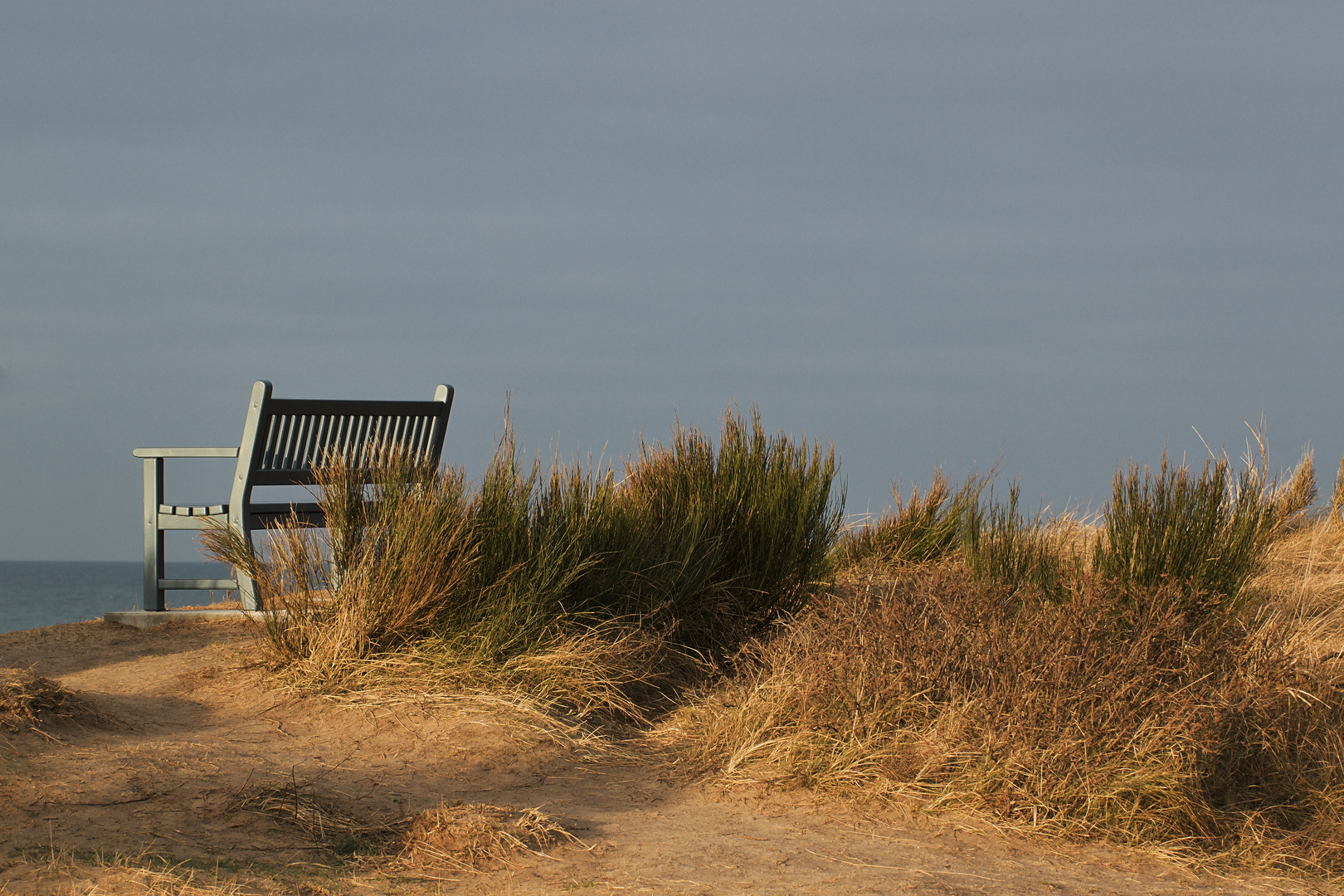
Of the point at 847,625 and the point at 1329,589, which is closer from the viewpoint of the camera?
the point at 847,625

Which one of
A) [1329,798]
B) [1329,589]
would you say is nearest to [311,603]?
[1329,798]

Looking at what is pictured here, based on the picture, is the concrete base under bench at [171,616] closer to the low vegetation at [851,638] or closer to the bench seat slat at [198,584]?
the bench seat slat at [198,584]

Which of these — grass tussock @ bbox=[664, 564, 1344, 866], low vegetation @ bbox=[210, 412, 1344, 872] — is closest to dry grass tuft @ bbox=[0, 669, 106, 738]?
low vegetation @ bbox=[210, 412, 1344, 872]

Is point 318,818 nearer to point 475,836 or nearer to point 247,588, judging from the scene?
point 475,836

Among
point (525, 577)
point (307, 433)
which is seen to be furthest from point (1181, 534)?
point (307, 433)

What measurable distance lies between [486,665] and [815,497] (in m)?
2.39

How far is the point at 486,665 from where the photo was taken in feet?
15.2

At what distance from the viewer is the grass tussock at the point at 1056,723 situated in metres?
3.57

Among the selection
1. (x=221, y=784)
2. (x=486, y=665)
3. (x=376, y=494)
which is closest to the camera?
(x=221, y=784)

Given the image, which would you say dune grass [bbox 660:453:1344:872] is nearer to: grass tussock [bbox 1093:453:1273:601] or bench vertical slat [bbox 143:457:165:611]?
grass tussock [bbox 1093:453:1273:601]

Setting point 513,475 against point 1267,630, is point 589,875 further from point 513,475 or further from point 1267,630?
point 1267,630

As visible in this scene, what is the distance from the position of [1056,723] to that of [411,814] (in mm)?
2170

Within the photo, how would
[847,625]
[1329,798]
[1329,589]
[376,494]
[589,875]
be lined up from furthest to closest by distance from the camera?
[1329,589] < [376,494] < [847,625] < [1329,798] < [589,875]

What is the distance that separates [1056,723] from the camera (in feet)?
11.9
